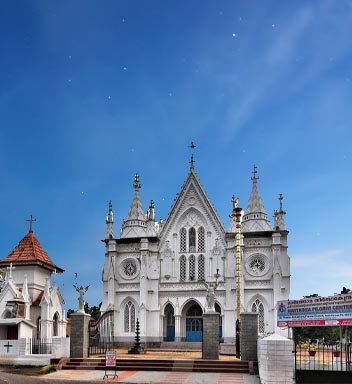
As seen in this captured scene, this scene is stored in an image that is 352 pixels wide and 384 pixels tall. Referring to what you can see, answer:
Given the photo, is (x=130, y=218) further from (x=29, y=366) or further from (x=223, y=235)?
(x=29, y=366)

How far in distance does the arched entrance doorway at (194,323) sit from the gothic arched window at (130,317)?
419cm

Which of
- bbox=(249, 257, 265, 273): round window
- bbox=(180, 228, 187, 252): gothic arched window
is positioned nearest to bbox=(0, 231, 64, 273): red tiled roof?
bbox=(180, 228, 187, 252): gothic arched window

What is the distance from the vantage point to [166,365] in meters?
23.1

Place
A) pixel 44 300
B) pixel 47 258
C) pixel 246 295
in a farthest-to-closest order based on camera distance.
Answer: pixel 246 295 < pixel 47 258 < pixel 44 300

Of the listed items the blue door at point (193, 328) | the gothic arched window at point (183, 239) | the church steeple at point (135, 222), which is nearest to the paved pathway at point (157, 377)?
the blue door at point (193, 328)

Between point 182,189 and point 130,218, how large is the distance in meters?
4.97

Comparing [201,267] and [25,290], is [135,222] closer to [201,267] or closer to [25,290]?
[201,267]

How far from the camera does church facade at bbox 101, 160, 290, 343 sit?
43094 millimetres

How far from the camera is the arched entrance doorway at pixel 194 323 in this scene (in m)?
44.2

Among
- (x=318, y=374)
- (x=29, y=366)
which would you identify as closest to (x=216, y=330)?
(x=318, y=374)

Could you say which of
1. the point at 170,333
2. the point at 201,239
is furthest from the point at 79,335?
the point at 201,239

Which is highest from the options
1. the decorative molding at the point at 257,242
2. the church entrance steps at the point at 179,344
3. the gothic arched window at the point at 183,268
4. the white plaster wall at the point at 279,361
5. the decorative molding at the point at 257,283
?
the decorative molding at the point at 257,242

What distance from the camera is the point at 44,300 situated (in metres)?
35.5

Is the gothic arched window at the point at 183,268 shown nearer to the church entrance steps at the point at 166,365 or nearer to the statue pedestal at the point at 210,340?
the statue pedestal at the point at 210,340
